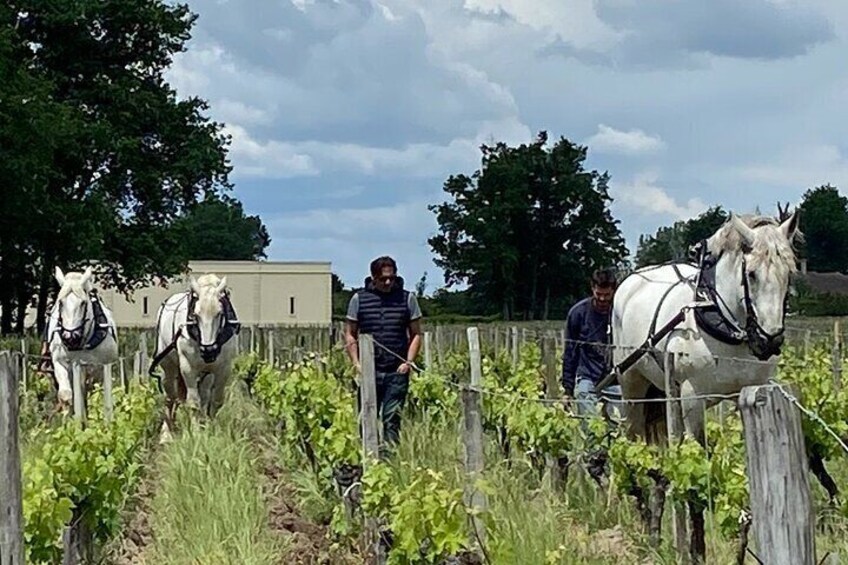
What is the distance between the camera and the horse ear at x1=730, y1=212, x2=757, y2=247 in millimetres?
7203

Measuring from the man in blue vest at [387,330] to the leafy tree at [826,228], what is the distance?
98.7 metres

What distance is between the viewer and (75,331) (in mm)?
12633

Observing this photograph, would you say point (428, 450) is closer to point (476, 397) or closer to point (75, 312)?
point (476, 397)

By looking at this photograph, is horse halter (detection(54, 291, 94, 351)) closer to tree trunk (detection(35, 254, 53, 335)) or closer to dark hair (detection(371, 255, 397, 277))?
dark hair (detection(371, 255, 397, 277))

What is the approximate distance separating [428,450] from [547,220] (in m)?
56.9

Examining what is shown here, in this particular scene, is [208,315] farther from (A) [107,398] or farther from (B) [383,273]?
(B) [383,273]

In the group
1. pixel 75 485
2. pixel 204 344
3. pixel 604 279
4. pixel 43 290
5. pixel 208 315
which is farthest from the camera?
pixel 43 290

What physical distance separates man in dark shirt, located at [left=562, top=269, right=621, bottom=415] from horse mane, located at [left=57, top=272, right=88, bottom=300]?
18.3 ft

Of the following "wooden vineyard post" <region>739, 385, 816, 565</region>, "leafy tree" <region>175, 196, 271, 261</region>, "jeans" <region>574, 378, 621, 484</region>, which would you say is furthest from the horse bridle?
"leafy tree" <region>175, 196, 271, 261</region>

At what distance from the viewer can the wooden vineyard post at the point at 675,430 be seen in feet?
20.9

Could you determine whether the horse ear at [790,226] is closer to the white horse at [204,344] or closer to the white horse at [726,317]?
the white horse at [726,317]

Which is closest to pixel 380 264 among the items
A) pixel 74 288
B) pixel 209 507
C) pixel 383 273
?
pixel 383 273

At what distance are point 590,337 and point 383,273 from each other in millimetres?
1779

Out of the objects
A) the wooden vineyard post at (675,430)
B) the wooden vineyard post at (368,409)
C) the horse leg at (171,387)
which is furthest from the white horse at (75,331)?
the wooden vineyard post at (675,430)
